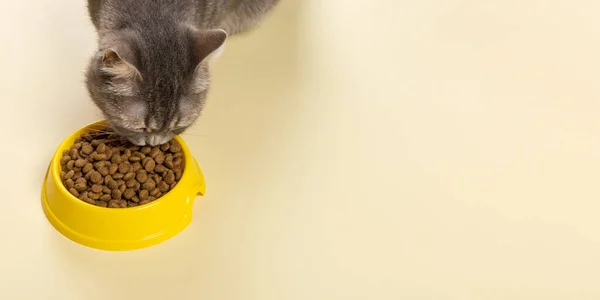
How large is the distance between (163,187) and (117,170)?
0.13m

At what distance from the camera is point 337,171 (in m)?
1.80

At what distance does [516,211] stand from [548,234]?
0.34 feet

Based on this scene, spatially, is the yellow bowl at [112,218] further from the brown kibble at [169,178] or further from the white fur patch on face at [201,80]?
the white fur patch on face at [201,80]

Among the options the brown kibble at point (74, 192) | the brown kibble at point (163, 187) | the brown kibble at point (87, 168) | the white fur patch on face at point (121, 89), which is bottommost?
the brown kibble at point (74, 192)

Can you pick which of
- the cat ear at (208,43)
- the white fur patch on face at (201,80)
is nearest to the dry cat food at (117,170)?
the white fur patch on face at (201,80)

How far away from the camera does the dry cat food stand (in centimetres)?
157

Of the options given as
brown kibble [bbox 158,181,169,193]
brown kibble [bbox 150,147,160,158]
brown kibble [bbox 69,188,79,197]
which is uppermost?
brown kibble [bbox 150,147,160,158]

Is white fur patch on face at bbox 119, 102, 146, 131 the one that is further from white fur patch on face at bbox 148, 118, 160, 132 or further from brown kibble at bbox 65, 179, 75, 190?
brown kibble at bbox 65, 179, 75, 190

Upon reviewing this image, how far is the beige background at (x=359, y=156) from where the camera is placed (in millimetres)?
1567

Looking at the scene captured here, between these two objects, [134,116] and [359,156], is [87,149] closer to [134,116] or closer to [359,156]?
[134,116]

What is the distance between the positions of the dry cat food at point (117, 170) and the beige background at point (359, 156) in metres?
0.13

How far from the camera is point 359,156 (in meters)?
1.84

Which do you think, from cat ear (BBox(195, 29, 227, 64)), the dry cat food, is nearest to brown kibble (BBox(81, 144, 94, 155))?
the dry cat food

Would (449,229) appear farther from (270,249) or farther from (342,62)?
(342,62)
